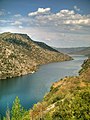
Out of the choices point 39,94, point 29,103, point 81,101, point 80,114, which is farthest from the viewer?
point 39,94

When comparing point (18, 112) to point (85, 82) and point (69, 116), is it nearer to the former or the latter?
point (69, 116)

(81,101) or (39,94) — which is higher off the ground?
(81,101)

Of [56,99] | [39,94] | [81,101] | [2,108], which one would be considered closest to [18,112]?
[81,101]

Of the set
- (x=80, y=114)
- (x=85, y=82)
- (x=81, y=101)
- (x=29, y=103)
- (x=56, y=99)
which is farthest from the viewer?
(x=29, y=103)

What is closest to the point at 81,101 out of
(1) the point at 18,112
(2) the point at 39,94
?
(1) the point at 18,112

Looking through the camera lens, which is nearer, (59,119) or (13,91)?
(59,119)

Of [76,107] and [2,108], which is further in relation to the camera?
[2,108]

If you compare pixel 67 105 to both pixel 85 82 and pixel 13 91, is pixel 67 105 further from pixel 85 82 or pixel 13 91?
pixel 13 91

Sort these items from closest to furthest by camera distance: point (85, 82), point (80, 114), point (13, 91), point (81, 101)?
point (80, 114) → point (81, 101) → point (85, 82) → point (13, 91)

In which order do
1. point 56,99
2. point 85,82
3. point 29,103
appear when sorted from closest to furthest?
1. point 56,99
2. point 85,82
3. point 29,103
